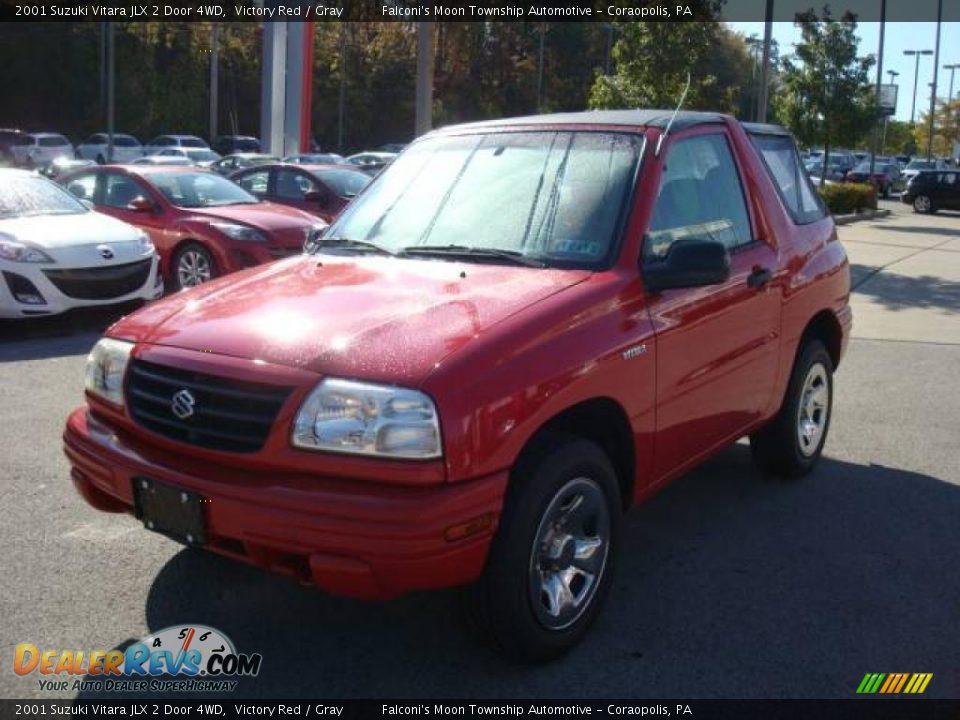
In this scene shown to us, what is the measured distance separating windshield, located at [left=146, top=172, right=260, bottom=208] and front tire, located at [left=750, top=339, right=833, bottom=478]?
807cm

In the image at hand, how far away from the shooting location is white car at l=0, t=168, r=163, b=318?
9133mm

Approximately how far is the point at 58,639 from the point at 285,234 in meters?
7.85

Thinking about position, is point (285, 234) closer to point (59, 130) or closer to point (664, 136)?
point (664, 136)

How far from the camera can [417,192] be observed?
4.57 m

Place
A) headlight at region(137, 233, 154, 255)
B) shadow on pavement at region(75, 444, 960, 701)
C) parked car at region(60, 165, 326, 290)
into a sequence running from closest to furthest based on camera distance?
shadow on pavement at region(75, 444, 960, 701)
headlight at region(137, 233, 154, 255)
parked car at region(60, 165, 326, 290)

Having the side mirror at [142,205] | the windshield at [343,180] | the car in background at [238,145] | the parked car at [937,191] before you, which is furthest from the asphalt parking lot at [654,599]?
the car in background at [238,145]

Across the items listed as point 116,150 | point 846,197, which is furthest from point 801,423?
point 116,150

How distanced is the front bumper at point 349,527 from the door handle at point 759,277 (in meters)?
1.97

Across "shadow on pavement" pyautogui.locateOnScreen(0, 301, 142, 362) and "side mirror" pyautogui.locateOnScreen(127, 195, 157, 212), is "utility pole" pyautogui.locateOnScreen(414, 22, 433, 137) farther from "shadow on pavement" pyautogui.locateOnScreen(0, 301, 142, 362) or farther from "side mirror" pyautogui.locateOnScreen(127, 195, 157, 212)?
"shadow on pavement" pyautogui.locateOnScreen(0, 301, 142, 362)

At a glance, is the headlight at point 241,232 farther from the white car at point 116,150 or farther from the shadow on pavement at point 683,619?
the white car at point 116,150

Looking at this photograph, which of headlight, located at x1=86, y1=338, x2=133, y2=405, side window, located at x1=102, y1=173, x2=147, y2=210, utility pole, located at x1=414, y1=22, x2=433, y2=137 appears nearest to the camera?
headlight, located at x1=86, y1=338, x2=133, y2=405

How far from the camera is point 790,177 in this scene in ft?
18.3

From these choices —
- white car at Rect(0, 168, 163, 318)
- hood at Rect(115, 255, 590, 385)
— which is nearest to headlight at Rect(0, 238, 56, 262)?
white car at Rect(0, 168, 163, 318)

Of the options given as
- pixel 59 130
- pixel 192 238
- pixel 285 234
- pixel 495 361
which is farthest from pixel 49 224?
pixel 59 130
